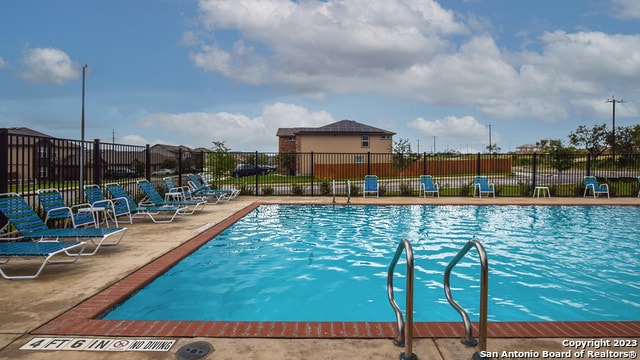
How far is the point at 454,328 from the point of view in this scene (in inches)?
139

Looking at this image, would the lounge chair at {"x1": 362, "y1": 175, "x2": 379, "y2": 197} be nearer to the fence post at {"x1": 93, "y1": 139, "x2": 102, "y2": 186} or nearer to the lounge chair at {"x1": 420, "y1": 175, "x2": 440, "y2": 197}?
the lounge chair at {"x1": 420, "y1": 175, "x2": 440, "y2": 197}

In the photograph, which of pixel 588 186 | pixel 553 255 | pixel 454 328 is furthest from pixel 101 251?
pixel 588 186

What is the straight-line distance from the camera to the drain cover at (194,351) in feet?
9.73

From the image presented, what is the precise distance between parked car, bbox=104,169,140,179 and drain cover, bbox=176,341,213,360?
907 centimetres

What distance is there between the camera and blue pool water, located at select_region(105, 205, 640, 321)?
483 cm

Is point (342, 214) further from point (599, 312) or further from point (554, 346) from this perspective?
point (554, 346)

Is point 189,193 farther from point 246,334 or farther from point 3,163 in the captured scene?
point 246,334

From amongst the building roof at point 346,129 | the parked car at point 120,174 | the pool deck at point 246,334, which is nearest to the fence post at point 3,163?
the pool deck at point 246,334

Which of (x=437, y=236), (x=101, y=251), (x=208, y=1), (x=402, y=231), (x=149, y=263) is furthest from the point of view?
(x=208, y=1)

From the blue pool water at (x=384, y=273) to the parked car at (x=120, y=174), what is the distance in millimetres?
3879

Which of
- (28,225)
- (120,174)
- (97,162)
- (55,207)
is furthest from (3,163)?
(120,174)

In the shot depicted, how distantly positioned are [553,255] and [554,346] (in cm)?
497

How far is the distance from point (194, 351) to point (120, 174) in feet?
32.9

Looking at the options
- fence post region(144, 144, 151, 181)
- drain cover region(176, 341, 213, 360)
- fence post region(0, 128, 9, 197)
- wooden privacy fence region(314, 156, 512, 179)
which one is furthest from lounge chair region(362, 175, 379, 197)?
drain cover region(176, 341, 213, 360)
